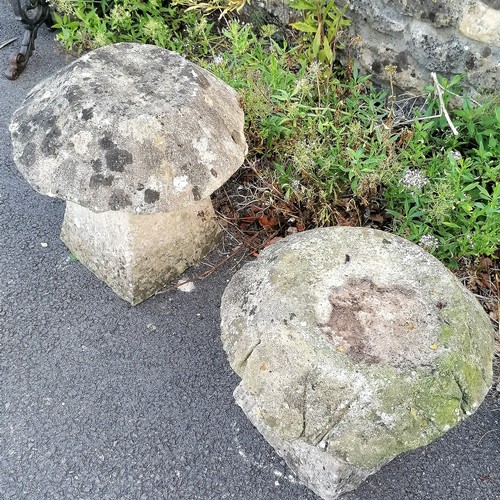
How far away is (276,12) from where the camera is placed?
379 centimetres

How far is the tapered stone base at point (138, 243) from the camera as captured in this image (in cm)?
268

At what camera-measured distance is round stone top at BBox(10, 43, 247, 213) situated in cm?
229

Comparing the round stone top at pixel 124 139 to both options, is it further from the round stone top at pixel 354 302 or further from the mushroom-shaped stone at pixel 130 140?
the round stone top at pixel 354 302

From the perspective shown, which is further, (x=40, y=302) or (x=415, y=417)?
(x=40, y=302)

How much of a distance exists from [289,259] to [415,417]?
2.33 feet

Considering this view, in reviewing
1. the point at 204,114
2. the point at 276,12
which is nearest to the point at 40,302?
the point at 204,114

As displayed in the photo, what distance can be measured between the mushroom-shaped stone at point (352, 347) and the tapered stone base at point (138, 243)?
71 cm

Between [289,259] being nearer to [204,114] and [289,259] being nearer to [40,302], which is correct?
[204,114]

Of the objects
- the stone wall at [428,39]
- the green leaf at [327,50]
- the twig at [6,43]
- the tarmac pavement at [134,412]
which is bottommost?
the tarmac pavement at [134,412]

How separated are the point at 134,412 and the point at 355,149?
179 centimetres

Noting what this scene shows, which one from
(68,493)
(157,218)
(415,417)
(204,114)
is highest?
(204,114)

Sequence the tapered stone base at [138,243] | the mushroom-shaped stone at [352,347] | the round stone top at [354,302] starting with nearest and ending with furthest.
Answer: the mushroom-shaped stone at [352,347], the round stone top at [354,302], the tapered stone base at [138,243]

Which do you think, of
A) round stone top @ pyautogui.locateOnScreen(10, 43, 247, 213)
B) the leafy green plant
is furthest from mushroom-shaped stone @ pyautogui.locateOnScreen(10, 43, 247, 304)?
the leafy green plant

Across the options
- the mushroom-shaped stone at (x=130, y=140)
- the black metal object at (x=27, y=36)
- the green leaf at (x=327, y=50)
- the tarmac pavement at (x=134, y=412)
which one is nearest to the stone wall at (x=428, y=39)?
the green leaf at (x=327, y=50)
